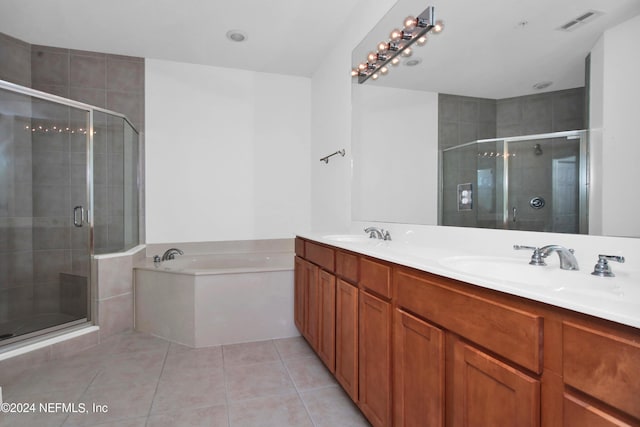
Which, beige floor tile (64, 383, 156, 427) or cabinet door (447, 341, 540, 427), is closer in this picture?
cabinet door (447, 341, 540, 427)

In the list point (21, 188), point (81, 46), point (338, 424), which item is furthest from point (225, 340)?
point (81, 46)

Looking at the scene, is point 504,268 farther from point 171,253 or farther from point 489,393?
point 171,253

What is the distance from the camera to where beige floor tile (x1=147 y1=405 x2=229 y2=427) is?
1.53m

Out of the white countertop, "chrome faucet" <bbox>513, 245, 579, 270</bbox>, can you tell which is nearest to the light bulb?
the white countertop

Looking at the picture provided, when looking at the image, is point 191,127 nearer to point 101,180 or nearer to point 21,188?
point 101,180

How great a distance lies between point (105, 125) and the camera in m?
2.75

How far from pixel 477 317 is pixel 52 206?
312 centimetres

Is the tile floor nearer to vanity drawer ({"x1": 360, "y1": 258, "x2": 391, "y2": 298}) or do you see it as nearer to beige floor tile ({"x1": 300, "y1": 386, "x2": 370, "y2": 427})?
beige floor tile ({"x1": 300, "y1": 386, "x2": 370, "y2": 427})

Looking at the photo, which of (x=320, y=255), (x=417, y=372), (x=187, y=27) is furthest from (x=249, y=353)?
(x=187, y=27)

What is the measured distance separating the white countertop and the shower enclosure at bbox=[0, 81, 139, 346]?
225 cm

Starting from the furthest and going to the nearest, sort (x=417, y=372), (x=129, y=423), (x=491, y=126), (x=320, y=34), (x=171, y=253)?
(x=171, y=253)
(x=320, y=34)
(x=129, y=423)
(x=491, y=126)
(x=417, y=372)

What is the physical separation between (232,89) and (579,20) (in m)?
2.94

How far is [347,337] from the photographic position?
1578 millimetres

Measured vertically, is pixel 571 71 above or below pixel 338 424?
above
